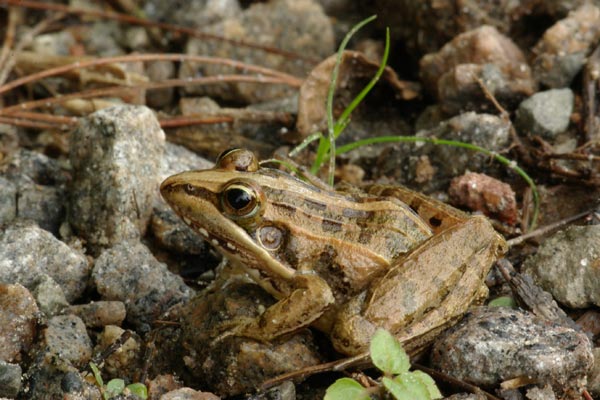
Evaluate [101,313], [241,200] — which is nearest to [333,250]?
[241,200]

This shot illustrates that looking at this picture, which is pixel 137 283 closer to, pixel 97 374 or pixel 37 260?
pixel 37 260

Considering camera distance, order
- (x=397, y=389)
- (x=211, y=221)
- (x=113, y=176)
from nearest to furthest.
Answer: (x=397, y=389) < (x=211, y=221) < (x=113, y=176)

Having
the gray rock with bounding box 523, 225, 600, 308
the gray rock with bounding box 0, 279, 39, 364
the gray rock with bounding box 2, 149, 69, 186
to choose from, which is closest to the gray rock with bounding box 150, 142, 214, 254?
the gray rock with bounding box 2, 149, 69, 186

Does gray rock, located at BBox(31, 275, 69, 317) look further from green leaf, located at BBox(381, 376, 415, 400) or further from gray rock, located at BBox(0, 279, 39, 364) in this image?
green leaf, located at BBox(381, 376, 415, 400)

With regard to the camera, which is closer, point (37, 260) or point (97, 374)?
point (97, 374)

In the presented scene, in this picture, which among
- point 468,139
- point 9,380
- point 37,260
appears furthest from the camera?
point 468,139

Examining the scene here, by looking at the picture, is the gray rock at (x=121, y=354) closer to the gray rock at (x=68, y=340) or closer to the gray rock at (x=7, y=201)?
the gray rock at (x=68, y=340)

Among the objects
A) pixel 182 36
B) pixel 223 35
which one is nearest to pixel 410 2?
pixel 223 35
